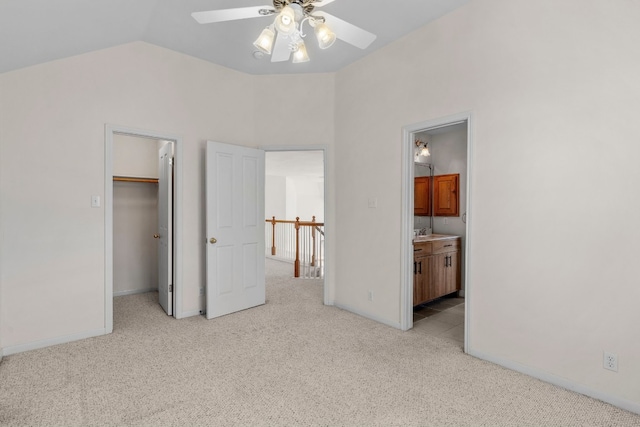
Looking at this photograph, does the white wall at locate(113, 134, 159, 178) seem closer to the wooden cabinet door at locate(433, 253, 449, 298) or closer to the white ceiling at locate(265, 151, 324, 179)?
the white ceiling at locate(265, 151, 324, 179)

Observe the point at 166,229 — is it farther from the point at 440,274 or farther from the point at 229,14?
the point at 440,274

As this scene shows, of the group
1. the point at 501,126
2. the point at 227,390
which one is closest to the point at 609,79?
the point at 501,126

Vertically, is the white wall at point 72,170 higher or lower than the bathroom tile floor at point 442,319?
higher

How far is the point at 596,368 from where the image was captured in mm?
2152

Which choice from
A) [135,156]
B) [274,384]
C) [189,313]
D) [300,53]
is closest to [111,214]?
[189,313]

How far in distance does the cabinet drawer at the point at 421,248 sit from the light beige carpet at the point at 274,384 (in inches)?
37.2

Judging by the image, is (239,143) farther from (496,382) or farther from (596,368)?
(596,368)

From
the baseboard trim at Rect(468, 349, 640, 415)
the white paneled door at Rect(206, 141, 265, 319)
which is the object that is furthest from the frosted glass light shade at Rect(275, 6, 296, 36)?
the baseboard trim at Rect(468, 349, 640, 415)

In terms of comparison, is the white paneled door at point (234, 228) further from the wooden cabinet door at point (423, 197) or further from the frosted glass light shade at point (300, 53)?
the wooden cabinet door at point (423, 197)

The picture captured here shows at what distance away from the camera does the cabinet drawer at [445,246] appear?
4.18 m

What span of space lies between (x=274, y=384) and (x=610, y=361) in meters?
2.20

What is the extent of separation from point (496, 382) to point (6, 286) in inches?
155

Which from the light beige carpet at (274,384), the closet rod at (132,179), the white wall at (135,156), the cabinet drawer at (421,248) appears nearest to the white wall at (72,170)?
the light beige carpet at (274,384)

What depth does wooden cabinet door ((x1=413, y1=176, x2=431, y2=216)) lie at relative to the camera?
5.18 metres
